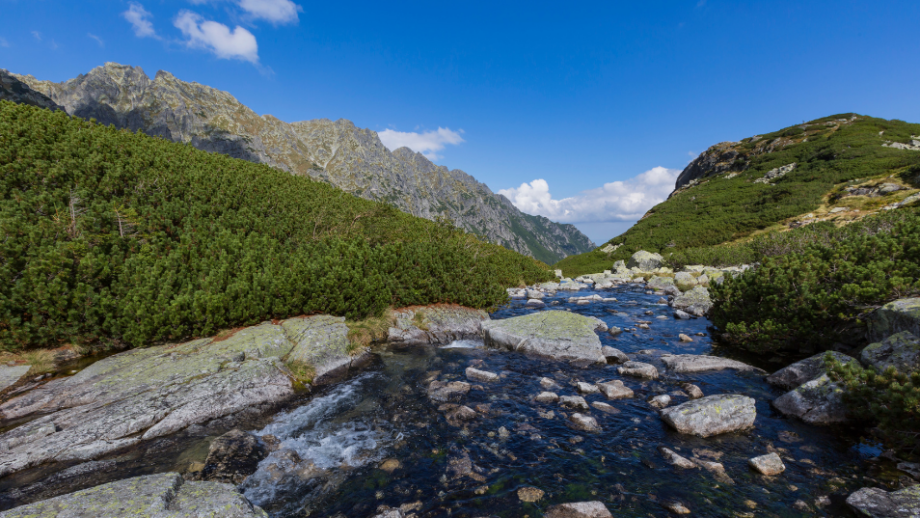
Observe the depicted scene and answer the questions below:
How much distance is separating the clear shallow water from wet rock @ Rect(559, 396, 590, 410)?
1.04 feet

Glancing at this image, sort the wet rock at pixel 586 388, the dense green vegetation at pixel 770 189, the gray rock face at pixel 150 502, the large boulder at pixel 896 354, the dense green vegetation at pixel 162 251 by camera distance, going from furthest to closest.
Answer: the dense green vegetation at pixel 770 189
the wet rock at pixel 586 388
the dense green vegetation at pixel 162 251
the large boulder at pixel 896 354
the gray rock face at pixel 150 502

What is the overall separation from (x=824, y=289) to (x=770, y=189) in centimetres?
9202

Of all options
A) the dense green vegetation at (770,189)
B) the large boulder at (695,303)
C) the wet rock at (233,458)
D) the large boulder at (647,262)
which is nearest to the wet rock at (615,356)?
the large boulder at (695,303)

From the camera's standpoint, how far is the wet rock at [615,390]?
34.2ft

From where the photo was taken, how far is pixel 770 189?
7838 centimetres

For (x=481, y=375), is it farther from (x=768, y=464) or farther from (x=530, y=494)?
(x=768, y=464)

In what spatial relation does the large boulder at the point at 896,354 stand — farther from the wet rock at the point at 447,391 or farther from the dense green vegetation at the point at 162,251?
the dense green vegetation at the point at 162,251

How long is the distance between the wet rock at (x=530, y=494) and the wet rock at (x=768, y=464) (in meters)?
4.53

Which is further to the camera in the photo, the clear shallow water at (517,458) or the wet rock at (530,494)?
the wet rock at (530,494)

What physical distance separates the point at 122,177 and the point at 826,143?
139m

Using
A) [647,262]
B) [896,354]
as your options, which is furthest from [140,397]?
[647,262]

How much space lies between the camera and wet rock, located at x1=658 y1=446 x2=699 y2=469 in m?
7.06

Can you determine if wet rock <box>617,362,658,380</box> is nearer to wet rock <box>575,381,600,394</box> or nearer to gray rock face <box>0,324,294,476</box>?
wet rock <box>575,381,600,394</box>

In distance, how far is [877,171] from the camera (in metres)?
65.8
